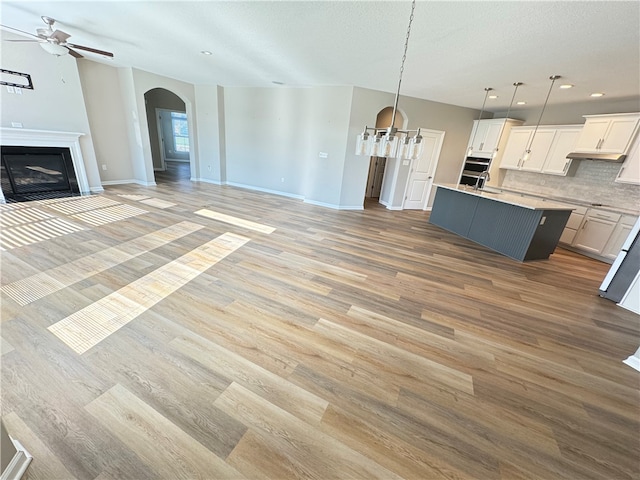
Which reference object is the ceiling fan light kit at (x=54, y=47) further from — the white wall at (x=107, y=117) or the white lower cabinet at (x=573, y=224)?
the white lower cabinet at (x=573, y=224)

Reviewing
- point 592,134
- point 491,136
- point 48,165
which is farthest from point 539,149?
point 48,165

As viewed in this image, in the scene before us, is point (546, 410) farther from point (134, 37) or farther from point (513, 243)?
point (134, 37)

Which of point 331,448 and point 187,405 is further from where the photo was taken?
point 187,405

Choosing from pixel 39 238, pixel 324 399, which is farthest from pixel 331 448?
pixel 39 238

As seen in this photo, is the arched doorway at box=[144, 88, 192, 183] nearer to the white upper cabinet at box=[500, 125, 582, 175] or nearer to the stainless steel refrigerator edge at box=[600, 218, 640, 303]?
the white upper cabinet at box=[500, 125, 582, 175]

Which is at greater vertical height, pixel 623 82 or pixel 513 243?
pixel 623 82

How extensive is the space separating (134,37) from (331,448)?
580 centimetres

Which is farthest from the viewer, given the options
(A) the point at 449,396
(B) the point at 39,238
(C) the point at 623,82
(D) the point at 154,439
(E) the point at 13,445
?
(C) the point at 623,82

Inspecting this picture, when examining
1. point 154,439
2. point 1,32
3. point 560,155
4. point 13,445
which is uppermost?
point 1,32

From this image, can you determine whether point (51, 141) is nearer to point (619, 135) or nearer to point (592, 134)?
point (592, 134)

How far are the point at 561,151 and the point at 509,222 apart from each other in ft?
8.52

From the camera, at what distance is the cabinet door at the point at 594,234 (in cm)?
439

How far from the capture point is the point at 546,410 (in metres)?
1.67

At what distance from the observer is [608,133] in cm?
444
